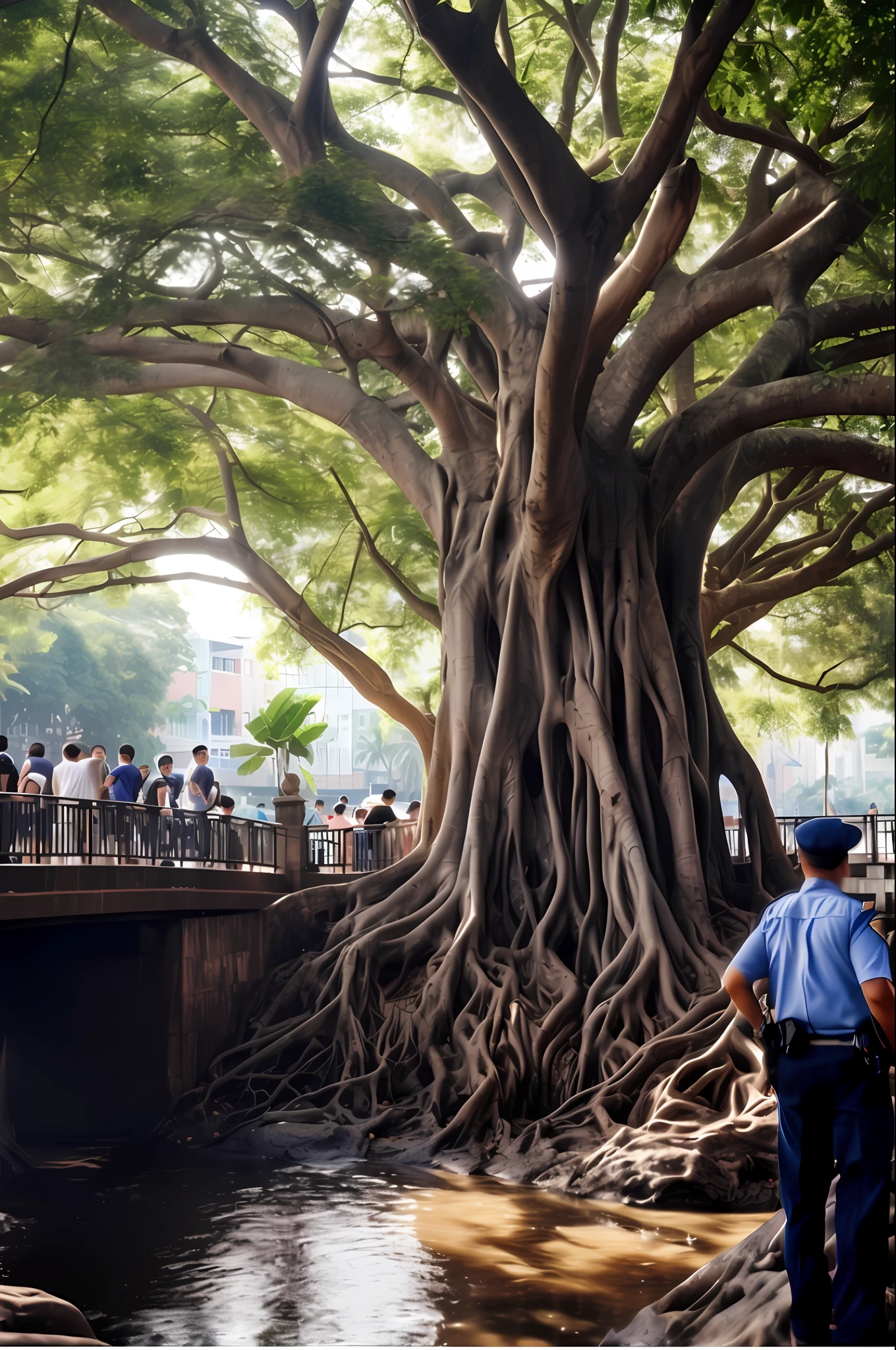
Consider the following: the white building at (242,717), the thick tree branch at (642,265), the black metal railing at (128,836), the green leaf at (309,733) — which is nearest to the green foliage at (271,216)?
the thick tree branch at (642,265)

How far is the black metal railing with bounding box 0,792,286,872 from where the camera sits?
34.0ft

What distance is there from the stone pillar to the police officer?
1261cm

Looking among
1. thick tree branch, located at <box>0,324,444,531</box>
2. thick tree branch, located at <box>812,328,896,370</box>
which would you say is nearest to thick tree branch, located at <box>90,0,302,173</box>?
thick tree branch, located at <box>0,324,444,531</box>

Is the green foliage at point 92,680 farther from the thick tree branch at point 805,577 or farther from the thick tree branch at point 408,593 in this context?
the thick tree branch at point 805,577

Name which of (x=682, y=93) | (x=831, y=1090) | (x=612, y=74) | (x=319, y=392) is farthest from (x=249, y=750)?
(x=831, y=1090)

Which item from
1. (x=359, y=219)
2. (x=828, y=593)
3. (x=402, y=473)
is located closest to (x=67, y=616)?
(x=828, y=593)

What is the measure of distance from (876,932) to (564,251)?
7.13 meters

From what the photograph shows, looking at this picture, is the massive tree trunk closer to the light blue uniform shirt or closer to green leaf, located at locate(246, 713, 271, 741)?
the light blue uniform shirt

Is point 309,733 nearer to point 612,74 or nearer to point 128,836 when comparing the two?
point 612,74

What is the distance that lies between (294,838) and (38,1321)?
11227 mm

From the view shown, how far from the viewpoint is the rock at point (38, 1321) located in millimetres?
5113

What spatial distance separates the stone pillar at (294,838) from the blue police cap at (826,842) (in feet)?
41.4

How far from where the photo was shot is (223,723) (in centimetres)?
6969

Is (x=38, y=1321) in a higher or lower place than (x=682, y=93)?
lower
